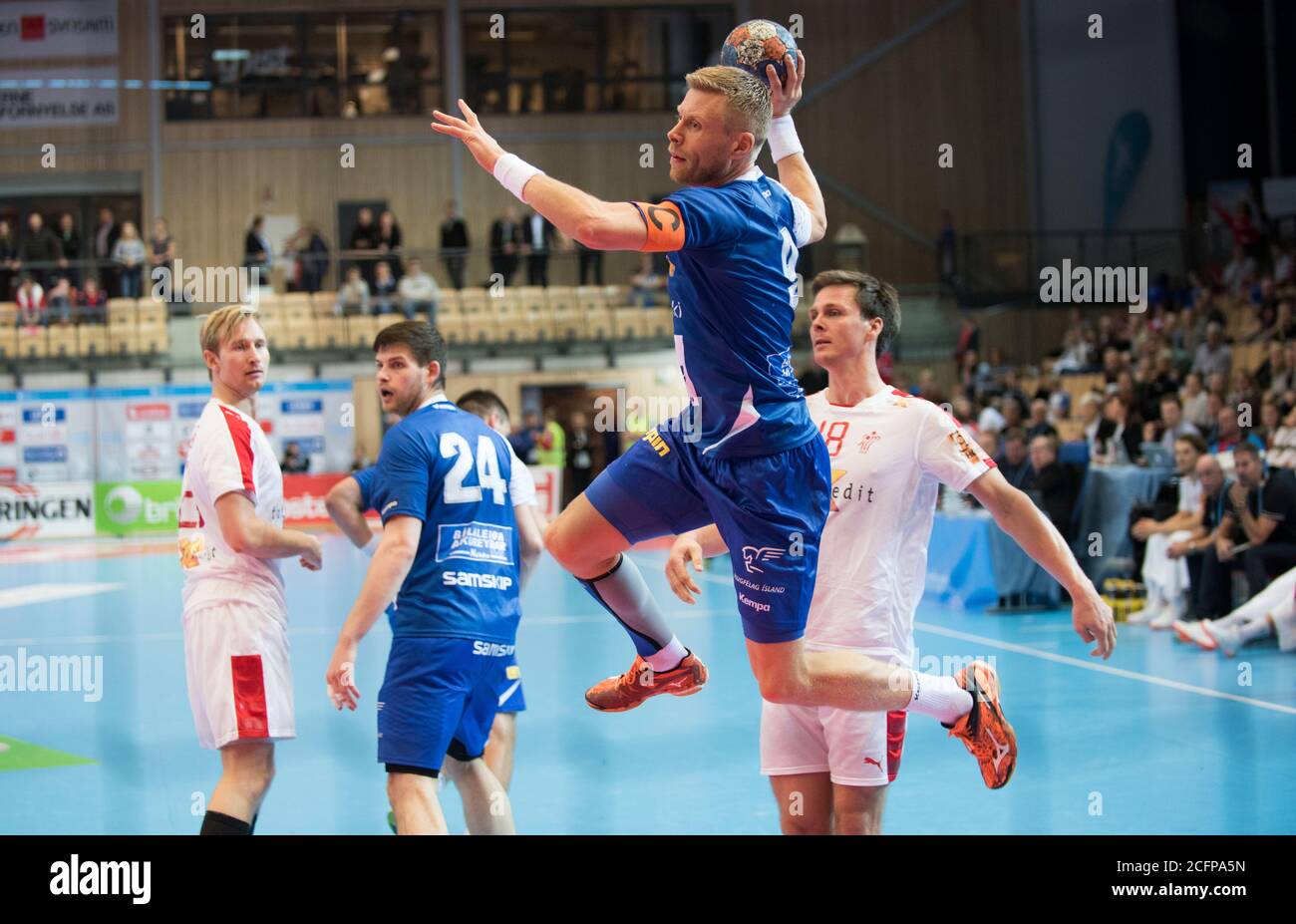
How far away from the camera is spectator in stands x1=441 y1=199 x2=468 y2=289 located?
24281 millimetres

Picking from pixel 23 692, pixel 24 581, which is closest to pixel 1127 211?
pixel 24 581

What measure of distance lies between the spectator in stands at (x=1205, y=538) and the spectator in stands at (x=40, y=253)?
800 inches

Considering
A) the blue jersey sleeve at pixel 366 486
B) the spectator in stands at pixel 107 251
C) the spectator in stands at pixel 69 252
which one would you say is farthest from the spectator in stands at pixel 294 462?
the blue jersey sleeve at pixel 366 486

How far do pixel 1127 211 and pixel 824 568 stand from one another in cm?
2156

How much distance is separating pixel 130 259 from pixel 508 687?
2138 centimetres

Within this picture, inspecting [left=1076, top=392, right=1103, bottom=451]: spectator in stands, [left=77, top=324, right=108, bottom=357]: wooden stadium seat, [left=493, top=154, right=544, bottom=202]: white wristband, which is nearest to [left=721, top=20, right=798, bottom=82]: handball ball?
[left=493, top=154, right=544, bottom=202]: white wristband

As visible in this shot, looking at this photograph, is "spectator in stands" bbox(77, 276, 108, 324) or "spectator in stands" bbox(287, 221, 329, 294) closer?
"spectator in stands" bbox(77, 276, 108, 324)

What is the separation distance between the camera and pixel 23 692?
927 cm

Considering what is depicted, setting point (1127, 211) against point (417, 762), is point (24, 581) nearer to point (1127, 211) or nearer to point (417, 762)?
point (417, 762)

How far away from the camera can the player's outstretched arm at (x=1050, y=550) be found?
151 inches

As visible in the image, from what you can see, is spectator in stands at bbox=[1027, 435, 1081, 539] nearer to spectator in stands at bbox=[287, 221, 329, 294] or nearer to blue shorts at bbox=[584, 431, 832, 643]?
blue shorts at bbox=[584, 431, 832, 643]

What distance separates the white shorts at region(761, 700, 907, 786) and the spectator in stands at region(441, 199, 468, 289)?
2065 centimetres

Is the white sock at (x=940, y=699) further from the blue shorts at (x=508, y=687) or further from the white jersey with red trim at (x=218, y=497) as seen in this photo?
the white jersey with red trim at (x=218, y=497)
